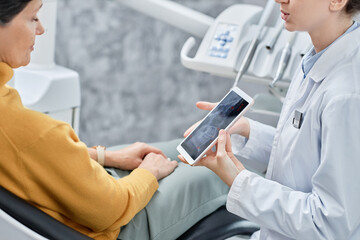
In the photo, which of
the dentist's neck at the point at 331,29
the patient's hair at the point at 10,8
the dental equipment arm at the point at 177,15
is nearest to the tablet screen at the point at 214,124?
the dentist's neck at the point at 331,29

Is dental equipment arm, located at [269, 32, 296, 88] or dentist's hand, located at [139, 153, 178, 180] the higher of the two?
dental equipment arm, located at [269, 32, 296, 88]

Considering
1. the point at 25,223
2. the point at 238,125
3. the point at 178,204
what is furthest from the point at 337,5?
the point at 25,223

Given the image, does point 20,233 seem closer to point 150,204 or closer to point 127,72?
point 150,204

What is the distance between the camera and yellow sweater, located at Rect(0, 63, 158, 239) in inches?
35.5

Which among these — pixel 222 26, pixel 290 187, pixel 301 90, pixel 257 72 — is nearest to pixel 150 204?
pixel 290 187

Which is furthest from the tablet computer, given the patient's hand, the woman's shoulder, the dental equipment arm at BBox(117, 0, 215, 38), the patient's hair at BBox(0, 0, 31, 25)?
the dental equipment arm at BBox(117, 0, 215, 38)

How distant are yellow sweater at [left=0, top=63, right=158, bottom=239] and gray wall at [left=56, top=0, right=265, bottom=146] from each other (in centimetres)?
173

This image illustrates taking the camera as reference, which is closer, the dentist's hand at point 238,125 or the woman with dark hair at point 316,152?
the woman with dark hair at point 316,152

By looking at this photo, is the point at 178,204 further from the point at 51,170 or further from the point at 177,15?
the point at 177,15

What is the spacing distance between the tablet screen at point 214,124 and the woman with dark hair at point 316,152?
0.11 ft

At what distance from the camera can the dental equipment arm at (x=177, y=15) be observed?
195cm

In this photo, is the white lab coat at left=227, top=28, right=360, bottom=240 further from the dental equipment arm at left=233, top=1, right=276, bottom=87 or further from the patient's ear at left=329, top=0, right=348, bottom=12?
the dental equipment arm at left=233, top=1, right=276, bottom=87

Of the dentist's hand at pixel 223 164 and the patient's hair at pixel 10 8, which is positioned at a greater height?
the patient's hair at pixel 10 8

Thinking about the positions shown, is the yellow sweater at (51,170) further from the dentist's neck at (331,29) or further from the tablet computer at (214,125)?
the dentist's neck at (331,29)
